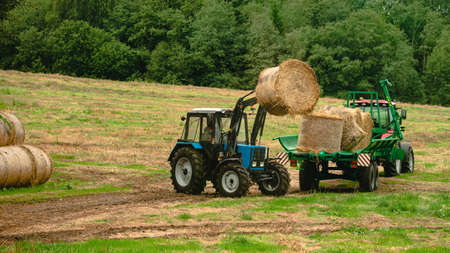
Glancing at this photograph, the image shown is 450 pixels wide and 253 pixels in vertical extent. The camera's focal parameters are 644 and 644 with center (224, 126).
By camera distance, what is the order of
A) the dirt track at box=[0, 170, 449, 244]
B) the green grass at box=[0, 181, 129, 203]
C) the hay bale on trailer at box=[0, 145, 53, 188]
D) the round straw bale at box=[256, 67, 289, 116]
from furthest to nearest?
1. the hay bale on trailer at box=[0, 145, 53, 188]
2. the green grass at box=[0, 181, 129, 203]
3. the round straw bale at box=[256, 67, 289, 116]
4. the dirt track at box=[0, 170, 449, 244]

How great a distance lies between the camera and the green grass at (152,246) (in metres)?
9.72

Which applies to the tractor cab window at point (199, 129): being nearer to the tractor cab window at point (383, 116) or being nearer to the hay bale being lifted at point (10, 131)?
the hay bale being lifted at point (10, 131)

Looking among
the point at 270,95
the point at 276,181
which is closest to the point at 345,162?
the point at 276,181

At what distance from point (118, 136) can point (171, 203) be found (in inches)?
655

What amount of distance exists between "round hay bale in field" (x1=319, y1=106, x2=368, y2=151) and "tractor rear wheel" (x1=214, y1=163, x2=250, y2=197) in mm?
3417

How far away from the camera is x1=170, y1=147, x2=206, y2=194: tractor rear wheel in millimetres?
16734

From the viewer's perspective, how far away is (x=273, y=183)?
664 inches

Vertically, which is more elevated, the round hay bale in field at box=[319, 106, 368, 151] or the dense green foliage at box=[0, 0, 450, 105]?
the dense green foliage at box=[0, 0, 450, 105]

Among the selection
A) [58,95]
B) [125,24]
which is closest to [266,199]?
[58,95]

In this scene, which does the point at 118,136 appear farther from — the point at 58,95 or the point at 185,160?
the point at 185,160

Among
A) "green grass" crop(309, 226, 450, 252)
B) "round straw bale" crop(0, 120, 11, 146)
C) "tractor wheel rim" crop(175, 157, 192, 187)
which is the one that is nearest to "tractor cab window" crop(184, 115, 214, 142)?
"tractor wheel rim" crop(175, 157, 192, 187)

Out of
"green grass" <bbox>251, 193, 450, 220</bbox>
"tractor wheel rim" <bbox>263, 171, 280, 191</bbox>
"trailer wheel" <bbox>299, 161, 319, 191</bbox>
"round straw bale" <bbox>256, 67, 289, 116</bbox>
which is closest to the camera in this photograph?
"green grass" <bbox>251, 193, 450, 220</bbox>

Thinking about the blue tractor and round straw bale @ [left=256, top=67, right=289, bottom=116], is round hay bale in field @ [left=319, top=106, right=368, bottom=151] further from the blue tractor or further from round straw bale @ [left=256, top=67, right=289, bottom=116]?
round straw bale @ [left=256, top=67, right=289, bottom=116]

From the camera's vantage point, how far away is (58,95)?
41.6 m
